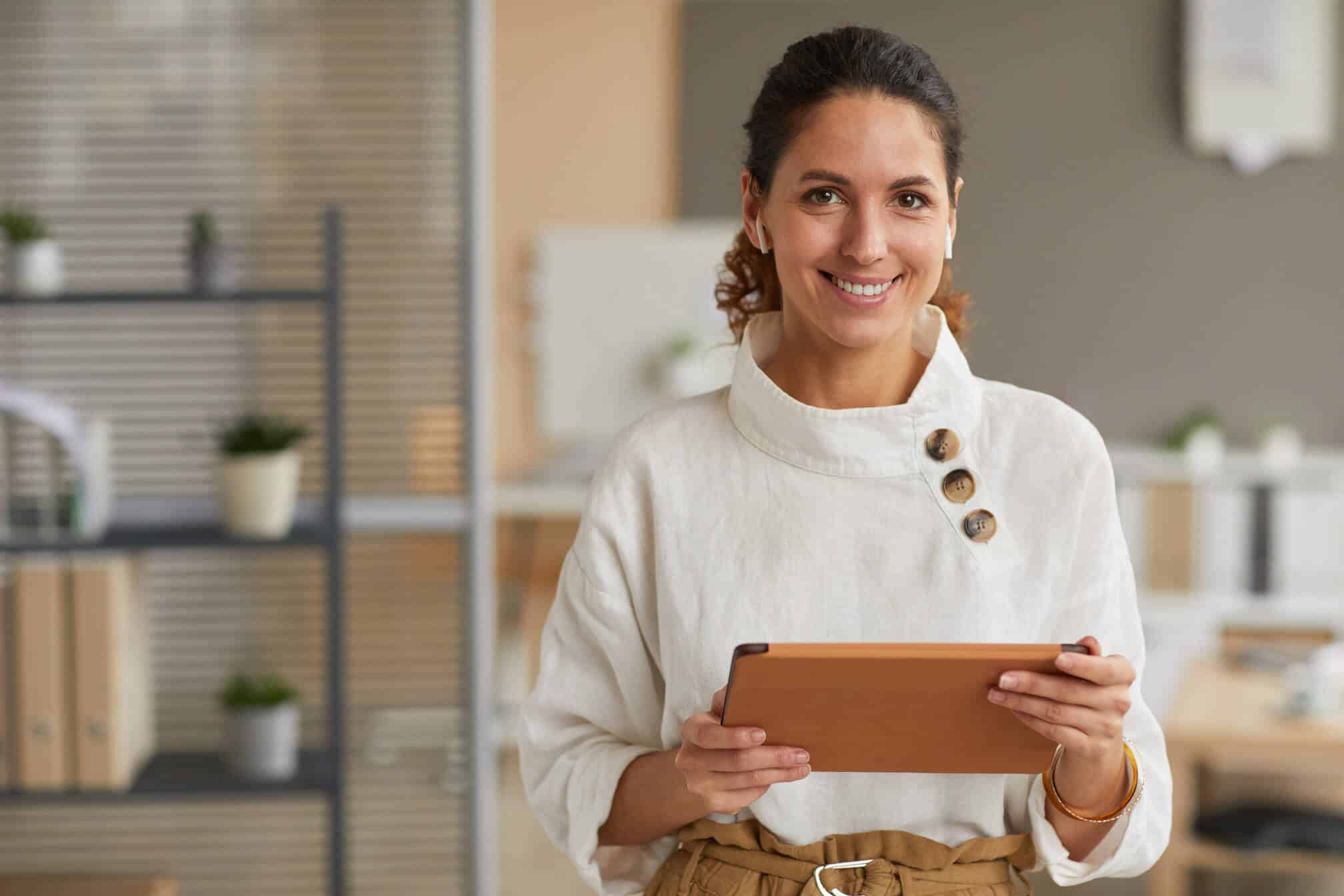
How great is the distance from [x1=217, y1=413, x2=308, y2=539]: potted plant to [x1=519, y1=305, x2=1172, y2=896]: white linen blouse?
1.59 meters

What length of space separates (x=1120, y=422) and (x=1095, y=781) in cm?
417

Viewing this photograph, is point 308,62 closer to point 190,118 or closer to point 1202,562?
point 190,118

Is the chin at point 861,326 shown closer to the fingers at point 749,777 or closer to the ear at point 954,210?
the ear at point 954,210

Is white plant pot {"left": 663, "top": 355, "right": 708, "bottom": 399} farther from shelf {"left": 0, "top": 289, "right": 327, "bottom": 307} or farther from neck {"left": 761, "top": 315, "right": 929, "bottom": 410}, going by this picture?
neck {"left": 761, "top": 315, "right": 929, "bottom": 410}

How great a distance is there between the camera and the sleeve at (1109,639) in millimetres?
1089

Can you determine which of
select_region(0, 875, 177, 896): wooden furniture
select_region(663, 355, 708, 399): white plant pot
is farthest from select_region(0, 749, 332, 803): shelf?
select_region(663, 355, 708, 399): white plant pot

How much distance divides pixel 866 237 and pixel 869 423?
0.51ft

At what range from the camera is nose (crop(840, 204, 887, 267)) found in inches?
40.8

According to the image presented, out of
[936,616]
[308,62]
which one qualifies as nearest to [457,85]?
[308,62]

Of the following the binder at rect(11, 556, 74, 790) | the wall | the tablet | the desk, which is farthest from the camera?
the wall

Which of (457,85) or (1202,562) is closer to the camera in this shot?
(457,85)

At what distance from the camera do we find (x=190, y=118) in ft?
10.9

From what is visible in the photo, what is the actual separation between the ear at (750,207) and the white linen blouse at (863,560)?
0.10 m

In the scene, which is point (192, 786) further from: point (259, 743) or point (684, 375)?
point (684, 375)
